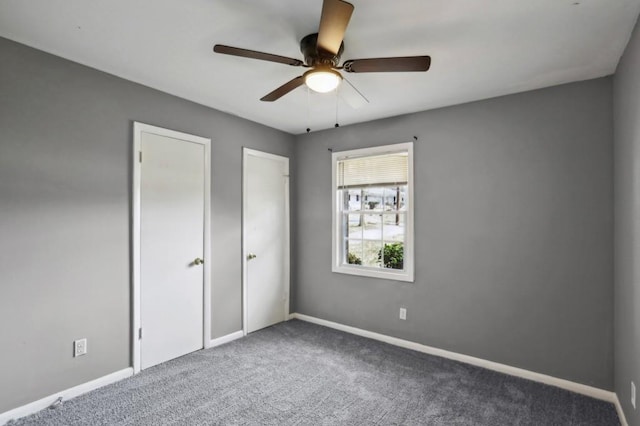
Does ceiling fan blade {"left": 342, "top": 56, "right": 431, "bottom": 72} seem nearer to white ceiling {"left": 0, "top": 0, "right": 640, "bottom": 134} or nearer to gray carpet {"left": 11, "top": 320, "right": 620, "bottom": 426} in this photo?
white ceiling {"left": 0, "top": 0, "right": 640, "bottom": 134}

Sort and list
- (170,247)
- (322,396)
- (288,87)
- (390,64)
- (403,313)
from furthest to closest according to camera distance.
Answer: (403,313) < (170,247) < (322,396) < (288,87) < (390,64)

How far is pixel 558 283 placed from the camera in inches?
109

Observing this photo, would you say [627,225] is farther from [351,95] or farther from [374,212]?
[374,212]

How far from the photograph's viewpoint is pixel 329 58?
1915mm

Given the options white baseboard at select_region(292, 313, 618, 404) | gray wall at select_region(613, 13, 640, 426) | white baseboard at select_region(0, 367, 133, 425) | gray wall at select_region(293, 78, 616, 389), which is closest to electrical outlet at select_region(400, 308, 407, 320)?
gray wall at select_region(293, 78, 616, 389)

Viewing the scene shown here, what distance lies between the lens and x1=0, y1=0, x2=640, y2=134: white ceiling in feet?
6.00

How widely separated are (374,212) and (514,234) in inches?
58.1

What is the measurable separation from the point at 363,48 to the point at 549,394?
3.01 metres

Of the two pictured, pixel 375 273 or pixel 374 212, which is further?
pixel 374 212

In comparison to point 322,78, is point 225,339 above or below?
below

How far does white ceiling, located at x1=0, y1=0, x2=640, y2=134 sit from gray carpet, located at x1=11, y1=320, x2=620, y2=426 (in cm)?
254

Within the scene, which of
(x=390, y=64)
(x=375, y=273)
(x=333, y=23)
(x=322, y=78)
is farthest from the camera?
(x=375, y=273)

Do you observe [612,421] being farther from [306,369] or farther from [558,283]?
[306,369]

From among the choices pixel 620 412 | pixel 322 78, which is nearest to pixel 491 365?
pixel 620 412
